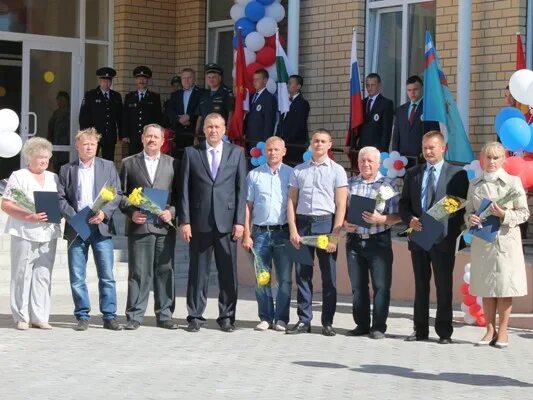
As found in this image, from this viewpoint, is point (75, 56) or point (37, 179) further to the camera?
point (75, 56)

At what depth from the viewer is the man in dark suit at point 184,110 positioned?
623 inches

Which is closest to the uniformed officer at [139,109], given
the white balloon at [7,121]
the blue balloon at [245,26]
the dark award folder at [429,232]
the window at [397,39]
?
the blue balloon at [245,26]

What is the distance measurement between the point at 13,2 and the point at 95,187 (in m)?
7.84

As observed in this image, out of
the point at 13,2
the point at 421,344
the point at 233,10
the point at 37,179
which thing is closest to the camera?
the point at 421,344

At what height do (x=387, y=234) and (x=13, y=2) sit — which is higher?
(x=13, y=2)

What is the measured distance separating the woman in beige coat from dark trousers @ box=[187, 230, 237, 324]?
205 cm

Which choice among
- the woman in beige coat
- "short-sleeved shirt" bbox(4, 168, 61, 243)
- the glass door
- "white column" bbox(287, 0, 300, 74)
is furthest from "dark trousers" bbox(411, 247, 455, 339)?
the glass door

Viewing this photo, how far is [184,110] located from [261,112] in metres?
1.72

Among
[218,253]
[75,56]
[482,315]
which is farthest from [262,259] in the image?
[75,56]

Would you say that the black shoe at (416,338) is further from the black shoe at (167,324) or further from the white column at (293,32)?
the white column at (293,32)

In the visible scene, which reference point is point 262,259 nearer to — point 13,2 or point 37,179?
point 37,179

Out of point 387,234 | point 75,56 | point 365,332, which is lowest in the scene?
point 365,332

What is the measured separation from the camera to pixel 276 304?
10836 mm

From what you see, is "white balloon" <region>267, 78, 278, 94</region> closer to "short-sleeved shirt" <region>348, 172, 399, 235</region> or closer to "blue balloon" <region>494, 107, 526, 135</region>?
"short-sleeved shirt" <region>348, 172, 399, 235</region>
